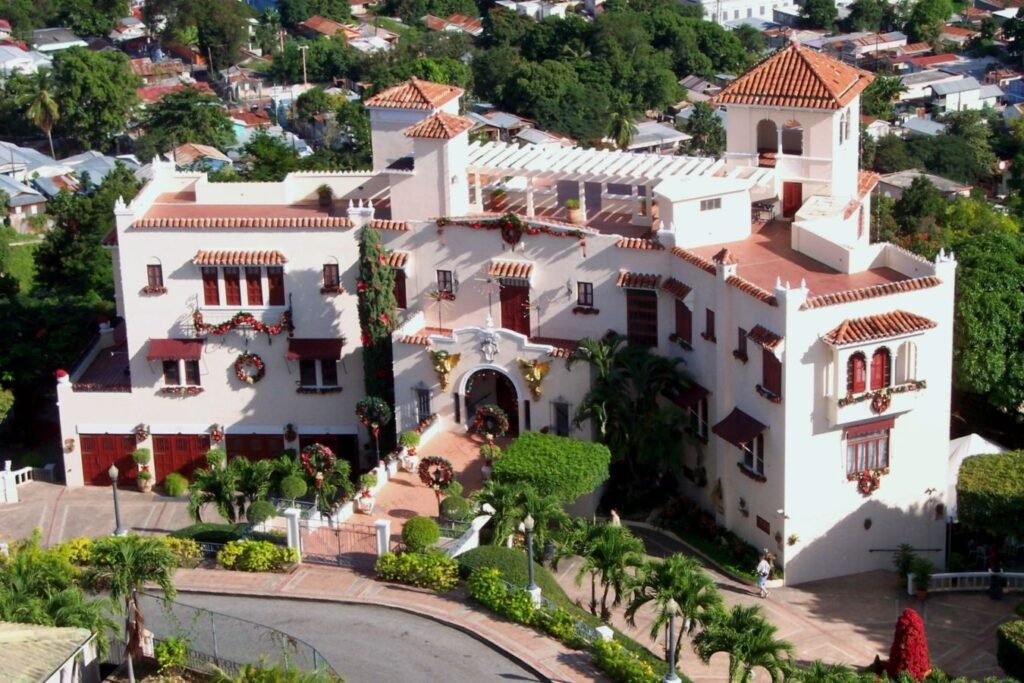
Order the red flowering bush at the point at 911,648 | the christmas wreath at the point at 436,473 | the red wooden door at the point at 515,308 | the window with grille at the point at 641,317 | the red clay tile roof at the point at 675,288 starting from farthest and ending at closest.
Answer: the red wooden door at the point at 515,308 < the window with grille at the point at 641,317 < the red clay tile roof at the point at 675,288 < the christmas wreath at the point at 436,473 < the red flowering bush at the point at 911,648

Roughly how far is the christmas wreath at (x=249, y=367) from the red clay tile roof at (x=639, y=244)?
12.8 meters

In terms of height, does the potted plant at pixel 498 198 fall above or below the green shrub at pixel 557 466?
above

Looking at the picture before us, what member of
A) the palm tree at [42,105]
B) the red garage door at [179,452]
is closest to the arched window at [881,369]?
the red garage door at [179,452]

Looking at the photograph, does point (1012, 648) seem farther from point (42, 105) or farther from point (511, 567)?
point (42, 105)

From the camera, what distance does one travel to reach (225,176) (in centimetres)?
8094

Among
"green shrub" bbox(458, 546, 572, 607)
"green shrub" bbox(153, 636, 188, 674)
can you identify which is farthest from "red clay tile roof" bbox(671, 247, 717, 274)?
"green shrub" bbox(153, 636, 188, 674)

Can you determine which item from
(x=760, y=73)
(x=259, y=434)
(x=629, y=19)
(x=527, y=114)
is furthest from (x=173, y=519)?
(x=629, y=19)

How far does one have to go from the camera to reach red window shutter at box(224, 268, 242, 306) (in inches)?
2202

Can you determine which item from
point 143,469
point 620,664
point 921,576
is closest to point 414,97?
point 143,469

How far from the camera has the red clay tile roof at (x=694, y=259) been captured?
1946 inches

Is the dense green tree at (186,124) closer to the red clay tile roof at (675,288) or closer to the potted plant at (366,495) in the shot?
the red clay tile roof at (675,288)

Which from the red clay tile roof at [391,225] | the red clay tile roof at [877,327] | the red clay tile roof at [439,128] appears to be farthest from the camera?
the red clay tile roof at [391,225]

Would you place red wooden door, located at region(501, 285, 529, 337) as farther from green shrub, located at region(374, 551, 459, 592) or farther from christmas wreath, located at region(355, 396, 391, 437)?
green shrub, located at region(374, 551, 459, 592)

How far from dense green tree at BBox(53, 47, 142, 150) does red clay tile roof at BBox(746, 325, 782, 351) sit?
8665 cm
